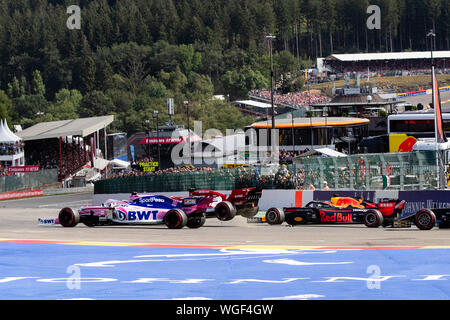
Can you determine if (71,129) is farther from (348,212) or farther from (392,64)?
(392,64)

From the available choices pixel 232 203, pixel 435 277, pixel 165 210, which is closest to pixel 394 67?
pixel 232 203

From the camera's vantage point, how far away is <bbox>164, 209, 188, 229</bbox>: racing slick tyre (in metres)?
24.2

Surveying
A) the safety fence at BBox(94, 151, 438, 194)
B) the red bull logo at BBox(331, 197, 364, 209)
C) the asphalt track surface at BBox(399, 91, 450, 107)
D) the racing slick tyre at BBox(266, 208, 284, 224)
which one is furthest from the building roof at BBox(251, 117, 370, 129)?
the red bull logo at BBox(331, 197, 364, 209)

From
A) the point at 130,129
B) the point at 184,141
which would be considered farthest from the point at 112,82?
the point at 184,141

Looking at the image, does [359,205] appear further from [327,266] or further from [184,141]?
[184,141]

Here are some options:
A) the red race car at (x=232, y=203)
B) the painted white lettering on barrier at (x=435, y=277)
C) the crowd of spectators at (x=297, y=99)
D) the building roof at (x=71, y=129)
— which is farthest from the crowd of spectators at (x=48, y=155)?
the painted white lettering on barrier at (x=435, y=277)

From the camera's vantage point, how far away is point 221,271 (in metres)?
15.3

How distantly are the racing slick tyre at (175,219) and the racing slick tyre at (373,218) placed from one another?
538cm

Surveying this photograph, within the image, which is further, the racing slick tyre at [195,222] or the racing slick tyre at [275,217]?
the racing slick tyre at [275,217]

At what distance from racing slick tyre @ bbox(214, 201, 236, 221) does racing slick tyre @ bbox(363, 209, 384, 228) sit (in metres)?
4.13

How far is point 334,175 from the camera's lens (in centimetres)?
3036

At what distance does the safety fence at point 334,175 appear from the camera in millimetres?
27656

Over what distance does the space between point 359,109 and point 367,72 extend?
82391 millimetres

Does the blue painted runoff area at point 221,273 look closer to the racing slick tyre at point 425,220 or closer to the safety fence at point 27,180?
the racing slick tyre at point 425,220
